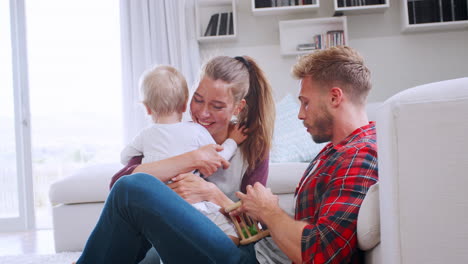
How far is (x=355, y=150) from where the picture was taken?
1062 millimetres

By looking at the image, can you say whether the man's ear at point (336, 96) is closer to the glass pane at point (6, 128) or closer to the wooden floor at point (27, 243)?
the wooden floor at point (27, 243)

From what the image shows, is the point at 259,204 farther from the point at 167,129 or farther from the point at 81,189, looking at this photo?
the point at 81,189

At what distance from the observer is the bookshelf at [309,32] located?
363cm

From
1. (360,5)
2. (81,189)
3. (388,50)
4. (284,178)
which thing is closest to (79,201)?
(81,189)

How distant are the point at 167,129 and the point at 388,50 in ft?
9.32

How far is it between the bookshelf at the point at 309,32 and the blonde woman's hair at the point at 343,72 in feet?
Result: 7.99

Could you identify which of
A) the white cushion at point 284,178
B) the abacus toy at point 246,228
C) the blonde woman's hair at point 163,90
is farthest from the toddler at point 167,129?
the white cushion at point 284,178

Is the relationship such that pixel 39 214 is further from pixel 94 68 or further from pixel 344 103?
pixel 344 103

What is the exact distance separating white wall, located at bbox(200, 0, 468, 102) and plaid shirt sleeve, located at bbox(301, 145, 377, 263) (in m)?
2.87

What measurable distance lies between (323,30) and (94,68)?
2.12 metres

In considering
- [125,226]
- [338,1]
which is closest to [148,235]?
[125,226]

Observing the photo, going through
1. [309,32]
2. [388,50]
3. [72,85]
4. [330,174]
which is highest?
[309,32]

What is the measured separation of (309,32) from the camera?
149 inches

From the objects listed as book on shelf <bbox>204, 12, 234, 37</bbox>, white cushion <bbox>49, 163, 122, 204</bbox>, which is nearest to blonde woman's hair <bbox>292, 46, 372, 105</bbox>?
white cushion <bbox>49, 163, 122, 204</bbox>
